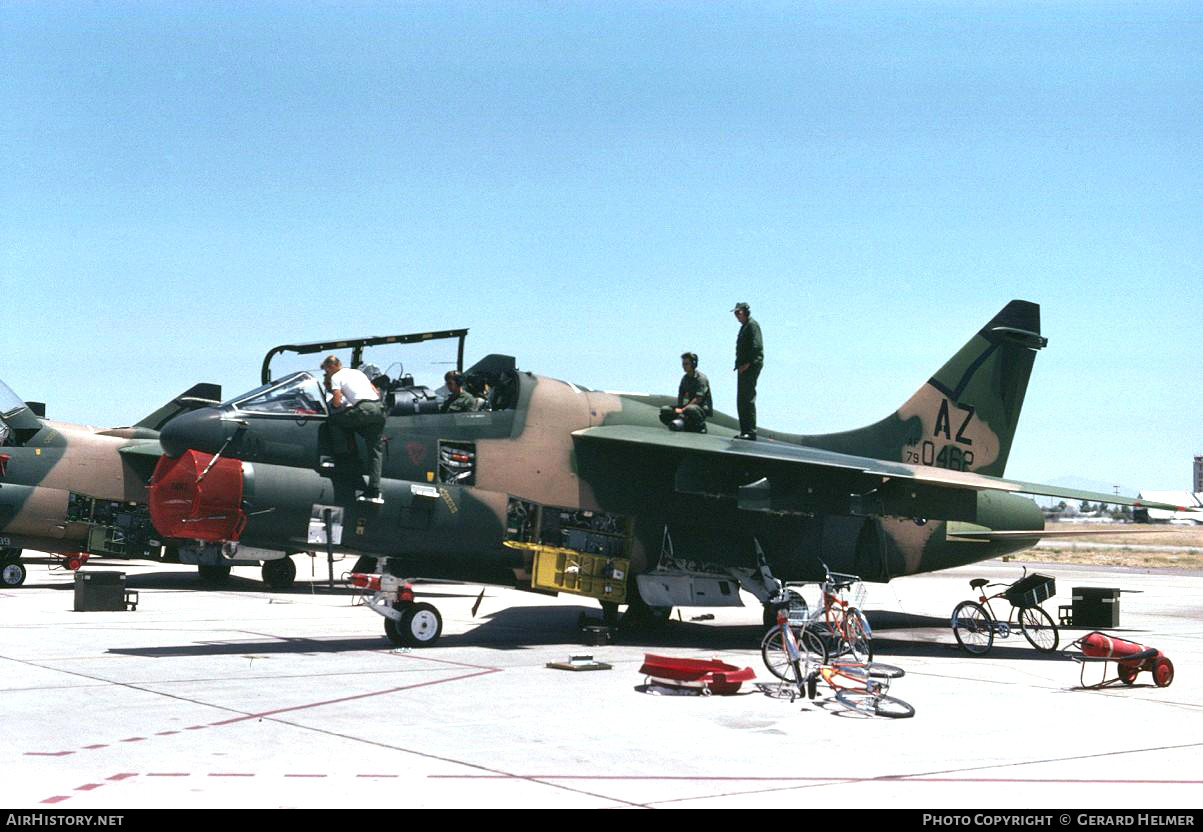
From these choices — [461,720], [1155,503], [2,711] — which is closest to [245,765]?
[461,720]

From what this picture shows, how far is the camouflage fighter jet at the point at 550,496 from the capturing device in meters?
14.8

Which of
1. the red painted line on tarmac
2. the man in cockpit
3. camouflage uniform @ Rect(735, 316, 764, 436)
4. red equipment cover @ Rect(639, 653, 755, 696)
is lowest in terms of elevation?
the red painted line on tarmac

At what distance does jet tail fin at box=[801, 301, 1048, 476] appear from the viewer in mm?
21594

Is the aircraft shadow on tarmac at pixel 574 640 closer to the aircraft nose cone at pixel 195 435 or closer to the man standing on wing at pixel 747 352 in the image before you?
the aircraft nose cone at pixel 195 435

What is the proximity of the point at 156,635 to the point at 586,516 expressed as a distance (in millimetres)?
6445

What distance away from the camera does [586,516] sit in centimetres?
1745

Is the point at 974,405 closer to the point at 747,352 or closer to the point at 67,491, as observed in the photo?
the point at 747,352

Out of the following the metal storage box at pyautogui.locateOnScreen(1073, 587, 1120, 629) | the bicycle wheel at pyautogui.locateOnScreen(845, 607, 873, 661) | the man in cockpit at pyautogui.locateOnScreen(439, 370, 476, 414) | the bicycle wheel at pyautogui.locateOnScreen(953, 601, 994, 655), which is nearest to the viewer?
the bicycle wheel at pyautogui.locateOnScreen(845, 607, 873, 661)

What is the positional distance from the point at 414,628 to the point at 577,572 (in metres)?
2.50

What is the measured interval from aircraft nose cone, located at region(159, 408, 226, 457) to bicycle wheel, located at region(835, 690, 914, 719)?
776 centimetres

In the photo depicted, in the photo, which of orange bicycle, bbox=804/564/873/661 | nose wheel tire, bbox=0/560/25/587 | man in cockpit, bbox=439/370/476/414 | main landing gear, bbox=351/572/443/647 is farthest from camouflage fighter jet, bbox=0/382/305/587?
orange bicycle, bbox=804/564/873/661

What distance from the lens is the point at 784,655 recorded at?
13.3m

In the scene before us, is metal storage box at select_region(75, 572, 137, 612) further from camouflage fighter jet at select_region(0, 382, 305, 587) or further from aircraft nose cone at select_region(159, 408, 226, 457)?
aircraft nose cone at select_region(159, 408, 226, 457)

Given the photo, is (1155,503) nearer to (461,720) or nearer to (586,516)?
(586,516)
